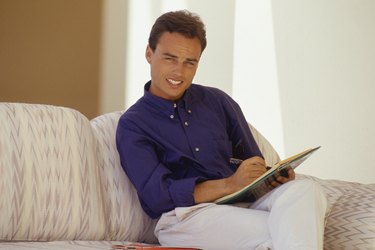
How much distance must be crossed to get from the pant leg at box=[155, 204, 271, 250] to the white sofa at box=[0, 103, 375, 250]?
18cm

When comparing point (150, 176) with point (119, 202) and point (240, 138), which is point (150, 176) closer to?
point (119, 202)

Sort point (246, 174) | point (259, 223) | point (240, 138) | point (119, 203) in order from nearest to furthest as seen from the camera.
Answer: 1. point (259, 223)
2. point (246, 174)
3. point (119, 203)
4. point (240, 138)

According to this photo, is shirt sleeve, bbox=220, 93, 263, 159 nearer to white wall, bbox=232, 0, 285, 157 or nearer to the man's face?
the man's face

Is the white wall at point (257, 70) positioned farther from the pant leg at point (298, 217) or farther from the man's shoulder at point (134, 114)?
the pant leg at point (298, 217)

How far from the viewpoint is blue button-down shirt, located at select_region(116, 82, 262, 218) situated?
208 cm

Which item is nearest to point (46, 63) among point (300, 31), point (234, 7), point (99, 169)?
point (234, 7)

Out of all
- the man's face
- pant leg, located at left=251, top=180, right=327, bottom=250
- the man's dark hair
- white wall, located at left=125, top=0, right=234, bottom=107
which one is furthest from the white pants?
white wall, located at left=125, top=0, right=234, bottom=107

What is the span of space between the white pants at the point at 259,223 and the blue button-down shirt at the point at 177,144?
2.5 inches

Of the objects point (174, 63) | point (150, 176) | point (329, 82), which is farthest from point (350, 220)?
point (329, 82)

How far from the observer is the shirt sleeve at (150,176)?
206 cm

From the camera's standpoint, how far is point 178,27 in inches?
90.4

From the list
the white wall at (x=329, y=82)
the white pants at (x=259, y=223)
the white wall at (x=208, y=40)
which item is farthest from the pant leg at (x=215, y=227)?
the white wall at (x=208, y=40)

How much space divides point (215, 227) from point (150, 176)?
251 millimetres

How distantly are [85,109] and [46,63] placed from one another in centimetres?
34
